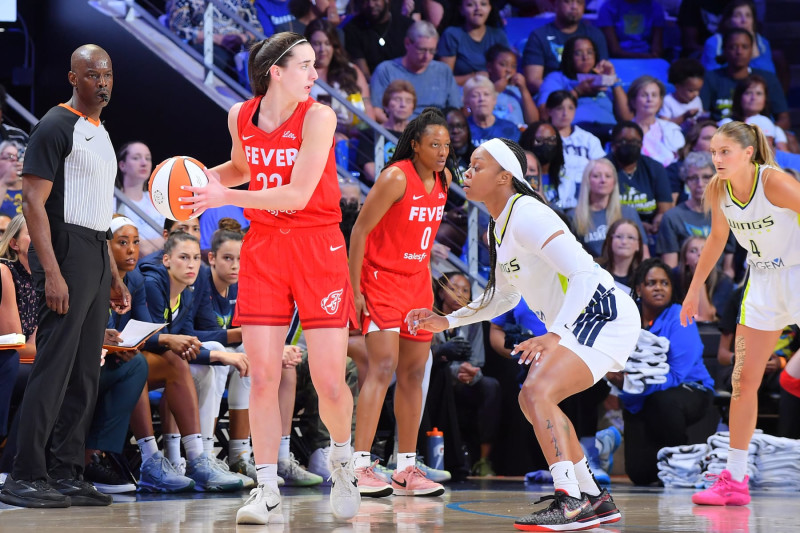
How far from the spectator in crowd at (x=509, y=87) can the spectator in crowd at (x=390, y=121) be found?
1083 millimetres

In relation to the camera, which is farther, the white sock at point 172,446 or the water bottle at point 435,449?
the water bottle at point 435,449

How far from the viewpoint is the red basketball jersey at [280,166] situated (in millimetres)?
3881

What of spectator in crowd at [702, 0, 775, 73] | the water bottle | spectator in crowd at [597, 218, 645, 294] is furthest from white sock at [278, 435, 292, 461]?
spectator in crowd at [702, 0, 775, 73]

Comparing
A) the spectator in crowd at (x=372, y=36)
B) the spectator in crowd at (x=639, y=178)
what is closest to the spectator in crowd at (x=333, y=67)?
the spectator in crowd at (x=372, y=36)

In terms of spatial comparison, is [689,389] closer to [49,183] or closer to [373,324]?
[373,324]

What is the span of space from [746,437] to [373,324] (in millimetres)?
2005

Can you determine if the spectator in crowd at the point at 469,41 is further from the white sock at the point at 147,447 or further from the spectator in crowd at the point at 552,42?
the white sock at the point at 147,447

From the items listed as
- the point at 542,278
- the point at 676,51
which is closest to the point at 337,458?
the point at 542,278

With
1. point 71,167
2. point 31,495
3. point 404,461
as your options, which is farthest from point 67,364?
point 404,461

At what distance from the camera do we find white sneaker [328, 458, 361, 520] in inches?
156

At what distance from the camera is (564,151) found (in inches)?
366

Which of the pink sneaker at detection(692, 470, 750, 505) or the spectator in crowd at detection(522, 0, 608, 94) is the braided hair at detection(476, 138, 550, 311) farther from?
the spectator in crowd at detection(522, 0, 608, 94)

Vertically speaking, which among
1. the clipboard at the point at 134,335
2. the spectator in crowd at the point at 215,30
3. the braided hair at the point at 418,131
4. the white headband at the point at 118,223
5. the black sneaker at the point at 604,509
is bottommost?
the black sneaker at the point at 604,509

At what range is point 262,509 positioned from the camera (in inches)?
147
